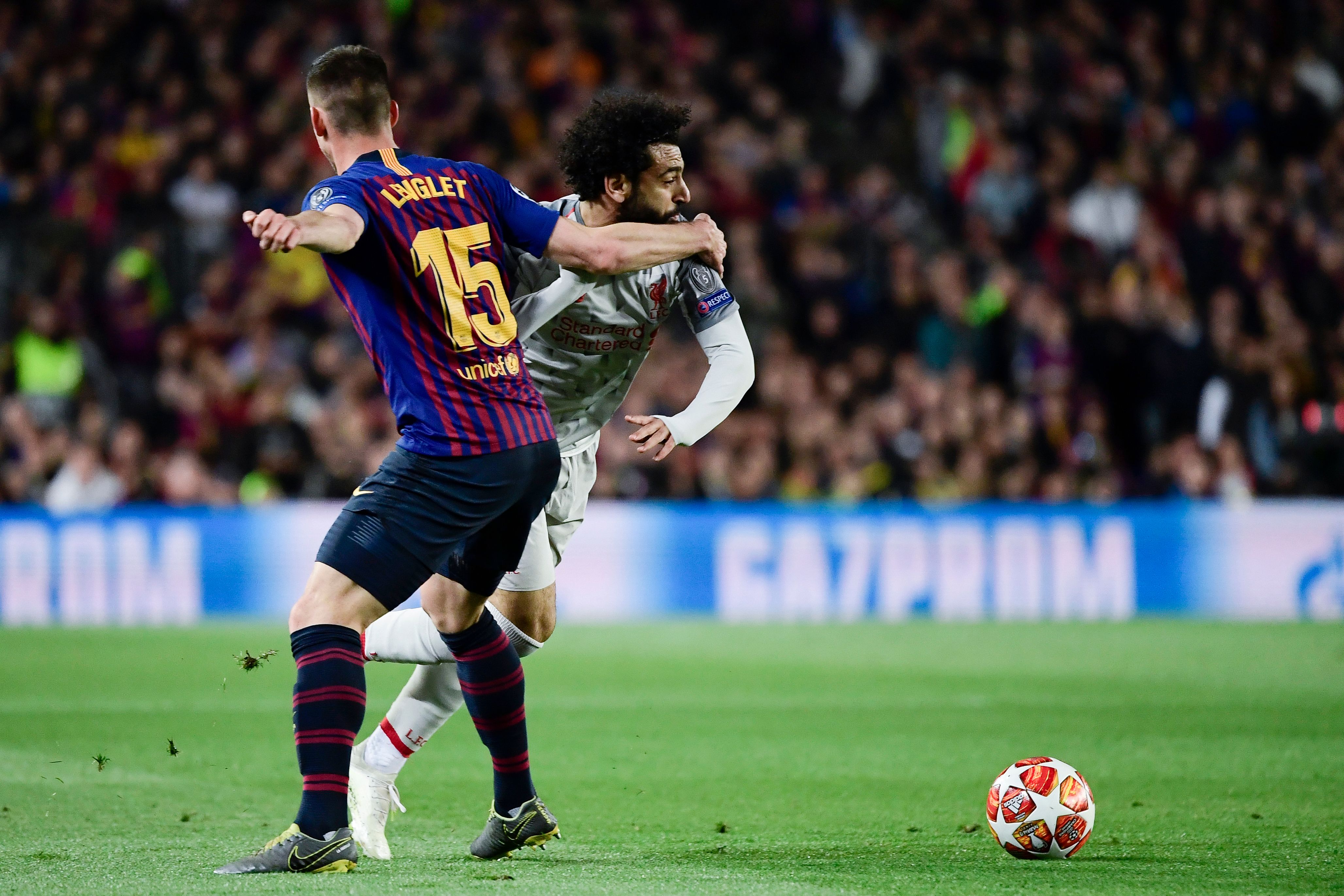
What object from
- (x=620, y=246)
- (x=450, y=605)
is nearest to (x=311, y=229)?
(x=620, y=246)

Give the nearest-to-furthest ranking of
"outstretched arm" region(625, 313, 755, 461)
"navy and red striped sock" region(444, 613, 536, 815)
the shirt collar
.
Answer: the shirt collar < "outstretched arm" region(625, 313, 755, 461) < "navy and red striped sock" region(444, 613, 536, 815)

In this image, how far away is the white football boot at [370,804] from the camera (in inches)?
190

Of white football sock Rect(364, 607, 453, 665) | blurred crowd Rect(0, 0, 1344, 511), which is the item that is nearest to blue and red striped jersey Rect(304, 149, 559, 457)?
white football sock Rect(364, 607, 453, 665)

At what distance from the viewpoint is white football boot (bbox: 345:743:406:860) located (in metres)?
4.83

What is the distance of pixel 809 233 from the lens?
1568 cm

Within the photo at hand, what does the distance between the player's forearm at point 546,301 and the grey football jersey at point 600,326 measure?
0.02 m

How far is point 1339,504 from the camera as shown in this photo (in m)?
13.1

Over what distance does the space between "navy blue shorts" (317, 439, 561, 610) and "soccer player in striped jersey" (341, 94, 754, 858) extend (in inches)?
19.7

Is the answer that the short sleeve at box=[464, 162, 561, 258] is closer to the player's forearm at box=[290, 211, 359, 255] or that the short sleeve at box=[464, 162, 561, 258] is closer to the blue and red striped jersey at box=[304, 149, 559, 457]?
the blue and red striped jersey at box=[304, 149, 559, 457]

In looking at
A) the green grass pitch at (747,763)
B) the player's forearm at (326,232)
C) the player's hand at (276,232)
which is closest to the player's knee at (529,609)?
the green grass pitch at (747,763)

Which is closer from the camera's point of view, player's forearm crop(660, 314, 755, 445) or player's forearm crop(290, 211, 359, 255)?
player's forearm crop(290, 211, 359, 255)

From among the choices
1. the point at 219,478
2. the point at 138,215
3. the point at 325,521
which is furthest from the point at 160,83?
the point at 325,521

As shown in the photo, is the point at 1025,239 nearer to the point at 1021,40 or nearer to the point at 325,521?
the point at 1021,40

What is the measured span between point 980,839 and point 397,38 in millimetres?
13315
